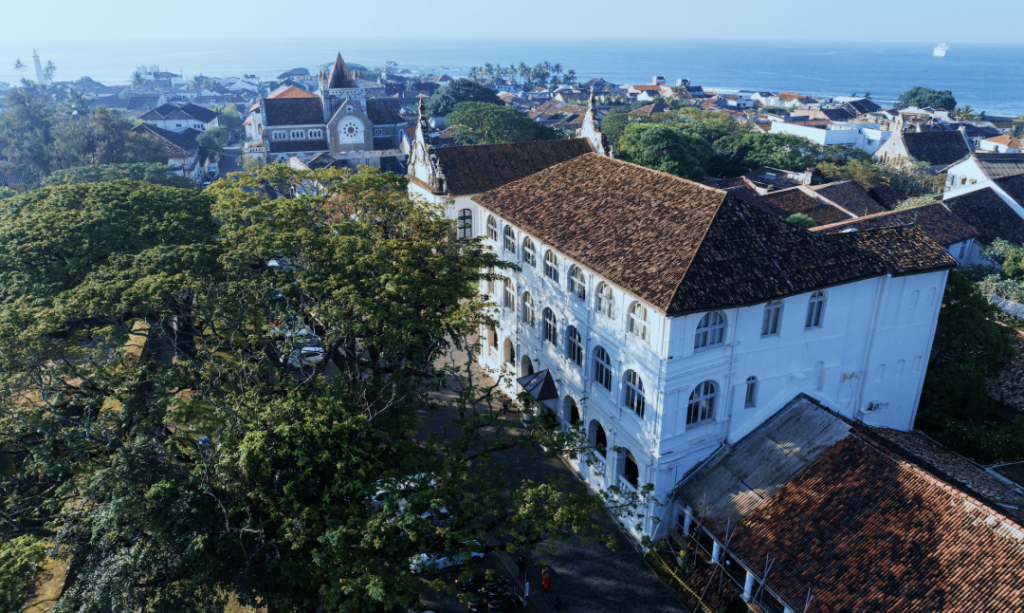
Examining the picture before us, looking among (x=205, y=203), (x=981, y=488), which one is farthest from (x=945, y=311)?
(x=205, y=203)

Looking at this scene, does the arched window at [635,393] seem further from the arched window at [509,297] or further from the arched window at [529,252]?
the arched window at [509,297]

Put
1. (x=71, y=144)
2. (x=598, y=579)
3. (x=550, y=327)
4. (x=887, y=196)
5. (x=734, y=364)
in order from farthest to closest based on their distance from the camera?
(x=71, y=144) < (x=887, y=196) < (x=550, y=327) < (x=598, y=579) < (x=734, y=364)

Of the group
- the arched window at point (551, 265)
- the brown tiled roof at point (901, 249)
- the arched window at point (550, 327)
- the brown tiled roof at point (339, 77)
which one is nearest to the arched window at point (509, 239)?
the arched window at point (551, 265)

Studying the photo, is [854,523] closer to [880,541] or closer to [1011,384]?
[880,541]

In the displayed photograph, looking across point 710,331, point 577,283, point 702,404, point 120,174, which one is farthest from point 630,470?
point 120,174

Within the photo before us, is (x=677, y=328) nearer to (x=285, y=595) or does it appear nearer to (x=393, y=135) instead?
(x=285, y=595)

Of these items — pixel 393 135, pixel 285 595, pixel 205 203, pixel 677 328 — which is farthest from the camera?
pixel 393 135
